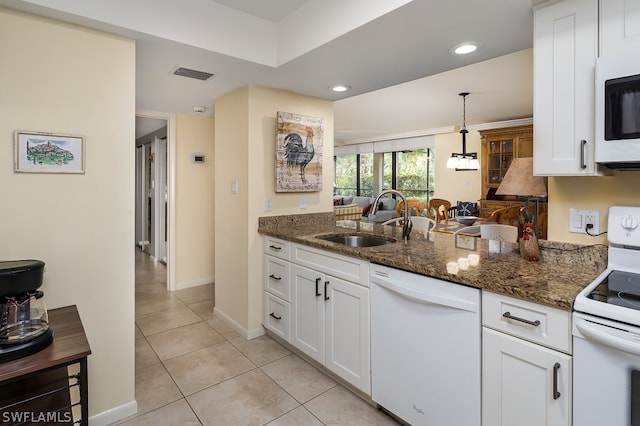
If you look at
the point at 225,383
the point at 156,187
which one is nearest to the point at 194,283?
the point at 156,187

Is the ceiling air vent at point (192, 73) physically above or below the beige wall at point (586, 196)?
above

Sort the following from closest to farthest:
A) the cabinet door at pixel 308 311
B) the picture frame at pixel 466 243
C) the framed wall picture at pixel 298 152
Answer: the picture frame at pixel 466 243 → the cabinet door at pixel 308 311 → the framed wall picture at pixel 298 152

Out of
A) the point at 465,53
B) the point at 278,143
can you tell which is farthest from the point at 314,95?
the point at 465,53

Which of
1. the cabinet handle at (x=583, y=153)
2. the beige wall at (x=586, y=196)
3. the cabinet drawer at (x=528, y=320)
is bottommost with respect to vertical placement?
the cabinet drawer at (x=528, y=320)

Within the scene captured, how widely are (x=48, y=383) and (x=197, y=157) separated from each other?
3.10m

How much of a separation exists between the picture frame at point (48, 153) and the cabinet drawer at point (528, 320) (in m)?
2.08

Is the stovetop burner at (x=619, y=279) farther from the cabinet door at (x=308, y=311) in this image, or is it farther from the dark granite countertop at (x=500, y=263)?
the cabinet door at (x=308, y=311)

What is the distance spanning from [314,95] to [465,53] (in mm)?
1412

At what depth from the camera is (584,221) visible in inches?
66.2

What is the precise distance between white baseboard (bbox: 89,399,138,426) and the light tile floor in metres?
0.05

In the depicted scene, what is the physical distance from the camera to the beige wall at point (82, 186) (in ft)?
5.59

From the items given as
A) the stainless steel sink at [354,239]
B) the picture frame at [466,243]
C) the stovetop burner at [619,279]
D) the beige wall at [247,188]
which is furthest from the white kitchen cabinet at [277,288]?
the stovetop burner at [619,279]

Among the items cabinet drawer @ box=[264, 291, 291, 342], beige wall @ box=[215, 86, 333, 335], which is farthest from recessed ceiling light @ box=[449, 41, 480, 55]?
cabinet drawer @ box=[264, 291, 291, 342]

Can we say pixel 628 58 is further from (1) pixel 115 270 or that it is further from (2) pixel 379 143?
(2) pixel 379 143
